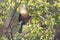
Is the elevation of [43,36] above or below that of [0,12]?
below

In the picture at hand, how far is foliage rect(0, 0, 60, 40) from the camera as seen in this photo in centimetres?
389

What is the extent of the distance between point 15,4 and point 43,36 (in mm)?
749

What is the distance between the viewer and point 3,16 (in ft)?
13.3

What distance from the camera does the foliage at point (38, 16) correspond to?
389 cm

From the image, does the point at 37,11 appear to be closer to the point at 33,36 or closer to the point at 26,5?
the point at 26,5

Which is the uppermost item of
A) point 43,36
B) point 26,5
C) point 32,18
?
point 26,5

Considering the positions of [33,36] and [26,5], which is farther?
[33,36]

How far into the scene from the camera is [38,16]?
402 centimetres

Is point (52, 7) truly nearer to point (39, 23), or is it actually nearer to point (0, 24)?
point (39, 23)

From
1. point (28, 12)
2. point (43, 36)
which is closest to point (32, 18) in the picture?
point (28, 12)

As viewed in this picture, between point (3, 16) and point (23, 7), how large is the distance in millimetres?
354

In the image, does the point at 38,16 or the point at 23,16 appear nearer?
the point at 23,16

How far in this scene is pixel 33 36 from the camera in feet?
13.8

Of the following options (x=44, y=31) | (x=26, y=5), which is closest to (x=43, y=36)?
(x=44, y=31)
